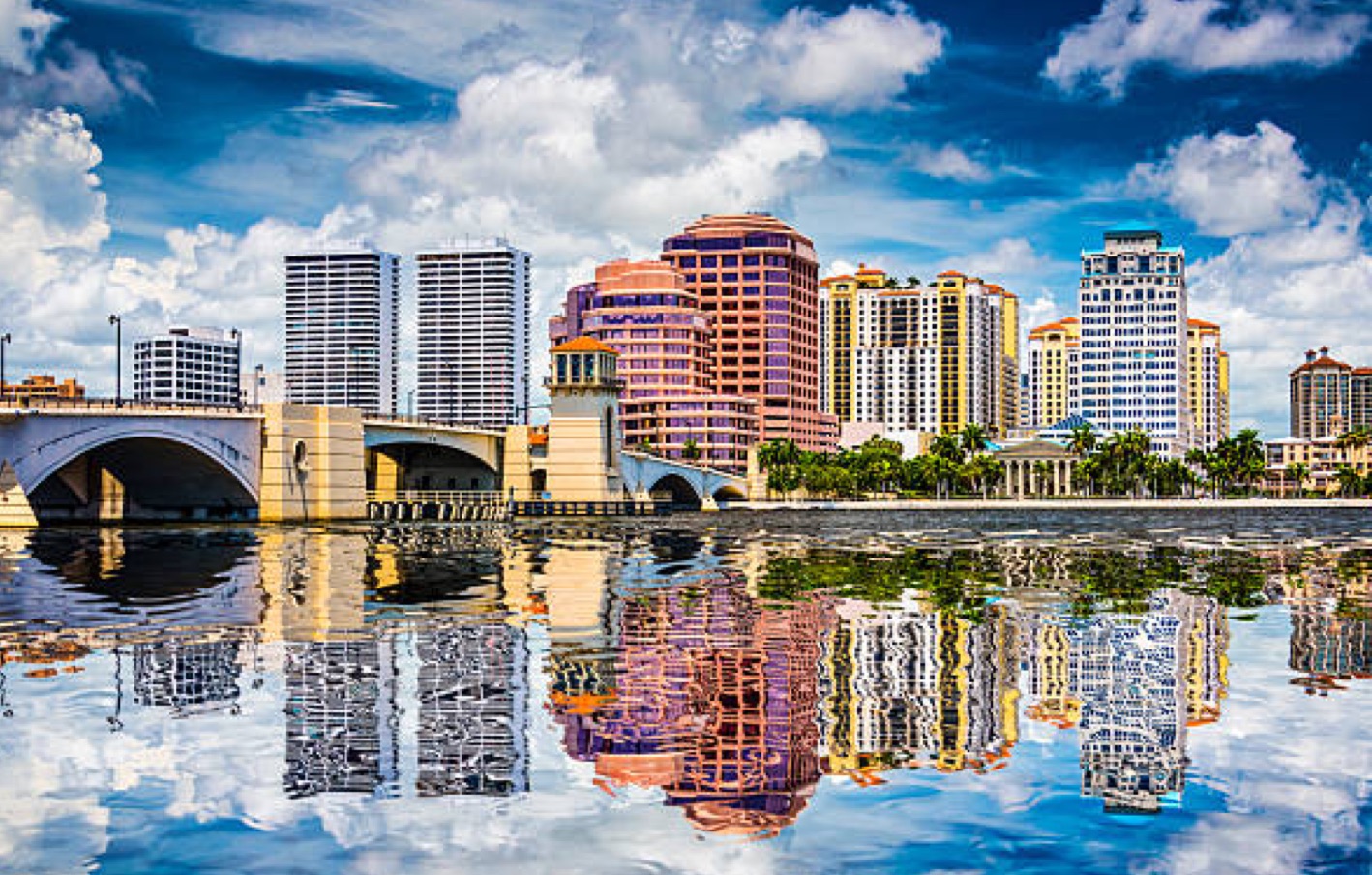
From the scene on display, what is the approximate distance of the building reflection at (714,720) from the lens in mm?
17594

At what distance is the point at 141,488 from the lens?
11238 cm

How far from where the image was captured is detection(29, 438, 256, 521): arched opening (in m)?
106

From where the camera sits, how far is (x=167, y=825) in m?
16.5

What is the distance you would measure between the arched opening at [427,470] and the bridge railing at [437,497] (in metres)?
1.80

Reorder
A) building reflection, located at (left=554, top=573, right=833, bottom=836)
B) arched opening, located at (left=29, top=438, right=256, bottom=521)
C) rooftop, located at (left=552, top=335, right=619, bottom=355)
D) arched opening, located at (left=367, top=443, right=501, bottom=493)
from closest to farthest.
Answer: building reflection, located at (left=554, top=573, right=833, bottom=836) → arched opening, located at (left=29, top=438, right=256, bottom=521) → arched opening, located at (left=367, top=443, right=501, bottom=493) → rooftop, located at (left=552, top=335, right=619, bottom=355)

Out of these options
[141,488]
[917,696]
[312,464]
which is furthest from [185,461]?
[917,696]

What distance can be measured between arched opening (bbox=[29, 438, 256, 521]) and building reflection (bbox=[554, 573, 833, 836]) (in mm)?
78478

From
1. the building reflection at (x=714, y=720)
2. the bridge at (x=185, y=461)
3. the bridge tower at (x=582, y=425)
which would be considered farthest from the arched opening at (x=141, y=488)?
the building reflection at (x=714, y=720)

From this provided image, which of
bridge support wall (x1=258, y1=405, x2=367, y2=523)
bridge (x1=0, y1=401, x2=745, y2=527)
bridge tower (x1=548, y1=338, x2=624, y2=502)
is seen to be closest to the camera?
bridge (x1=0, y1=401, x2=745, y2=527)

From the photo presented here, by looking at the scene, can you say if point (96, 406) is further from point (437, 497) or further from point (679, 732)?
point (679, 732)

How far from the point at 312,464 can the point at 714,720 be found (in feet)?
313

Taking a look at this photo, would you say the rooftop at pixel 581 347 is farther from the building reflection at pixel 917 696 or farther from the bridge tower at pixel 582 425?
the building reflection at pixel 917 696

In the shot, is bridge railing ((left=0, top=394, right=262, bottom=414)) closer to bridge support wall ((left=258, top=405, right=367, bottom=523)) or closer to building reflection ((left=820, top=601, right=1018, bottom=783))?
bridge support wall ((left=258, top=405, right=367, bottom=523))

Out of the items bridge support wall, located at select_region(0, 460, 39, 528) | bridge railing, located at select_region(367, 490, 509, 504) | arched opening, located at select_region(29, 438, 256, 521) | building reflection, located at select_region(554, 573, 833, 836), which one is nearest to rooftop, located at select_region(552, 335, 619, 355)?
bridge railing, located at select_region(367, 490, 509, 504)
